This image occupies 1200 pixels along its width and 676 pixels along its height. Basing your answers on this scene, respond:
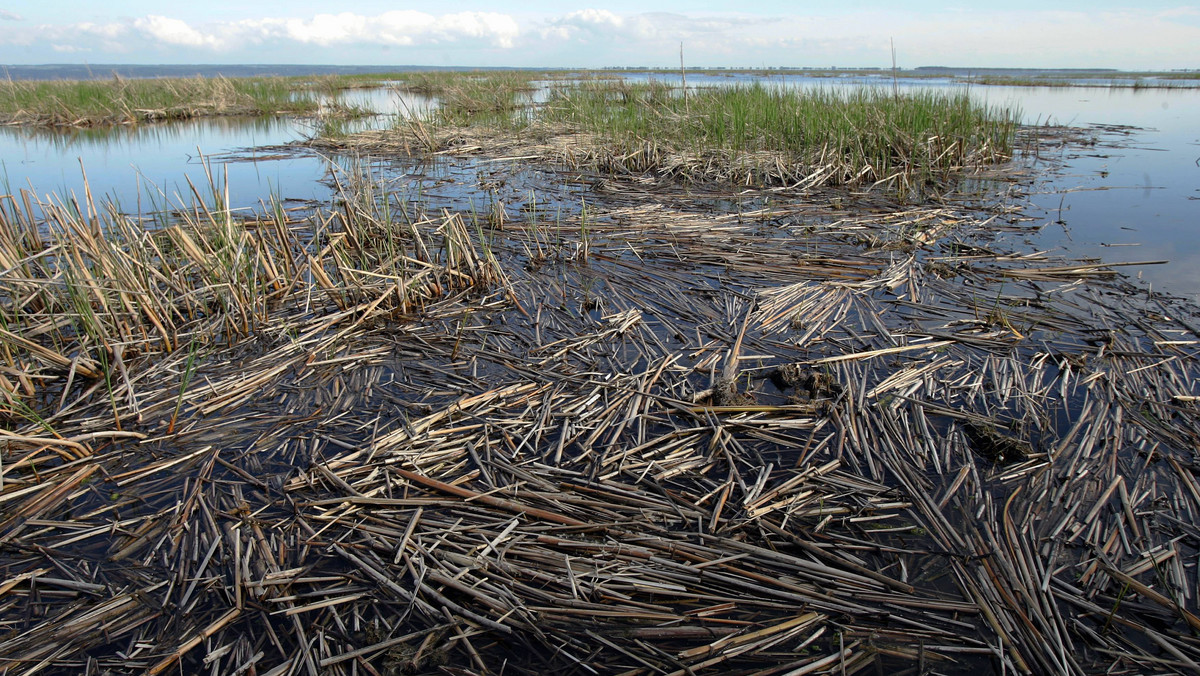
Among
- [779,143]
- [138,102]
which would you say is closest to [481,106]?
[138,102]

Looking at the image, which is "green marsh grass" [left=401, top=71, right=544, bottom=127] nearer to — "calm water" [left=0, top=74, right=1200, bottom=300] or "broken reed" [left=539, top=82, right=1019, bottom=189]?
"calm water" [left=0, top=74, right=1200, bottom=300]

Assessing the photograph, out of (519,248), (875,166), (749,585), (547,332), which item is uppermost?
(875,166)

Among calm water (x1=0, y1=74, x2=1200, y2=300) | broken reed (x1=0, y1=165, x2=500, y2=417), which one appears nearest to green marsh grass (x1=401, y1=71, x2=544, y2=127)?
calm water (x1=0, y1=74, x2=1200, y2=300)

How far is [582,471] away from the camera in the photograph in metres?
2.81

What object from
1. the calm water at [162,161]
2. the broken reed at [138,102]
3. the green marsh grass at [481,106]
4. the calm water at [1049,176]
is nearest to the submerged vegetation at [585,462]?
the calm water at [1049,176]

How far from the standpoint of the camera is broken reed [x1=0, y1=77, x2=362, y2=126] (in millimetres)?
15469

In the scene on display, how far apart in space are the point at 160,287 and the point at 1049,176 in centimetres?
1175

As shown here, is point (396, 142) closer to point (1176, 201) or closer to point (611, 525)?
point (611, 525)

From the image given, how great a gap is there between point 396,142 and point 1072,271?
11.5 m

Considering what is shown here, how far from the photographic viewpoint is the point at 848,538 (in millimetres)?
2387

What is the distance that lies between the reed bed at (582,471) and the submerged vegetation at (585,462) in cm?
2

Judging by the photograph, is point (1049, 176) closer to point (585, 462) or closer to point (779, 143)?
point (779, 143)

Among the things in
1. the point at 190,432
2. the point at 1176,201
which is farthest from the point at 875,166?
the point at 190,432

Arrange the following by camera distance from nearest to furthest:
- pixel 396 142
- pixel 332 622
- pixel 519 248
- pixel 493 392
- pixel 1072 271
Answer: pixel 332 622 → pixel 493 392 → pixel 1072 271 → pixel 519 248 → pixel 396 142
